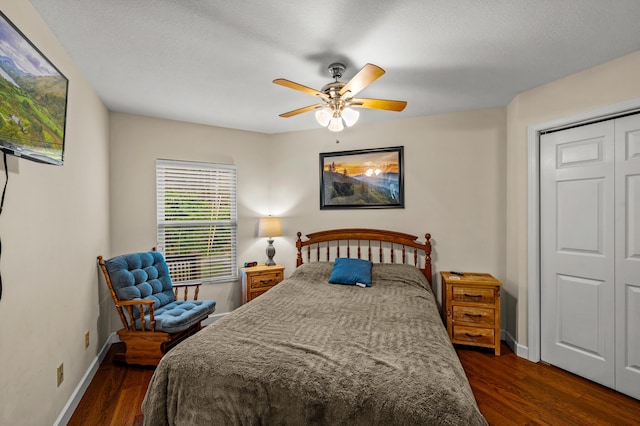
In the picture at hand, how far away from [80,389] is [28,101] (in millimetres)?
2122

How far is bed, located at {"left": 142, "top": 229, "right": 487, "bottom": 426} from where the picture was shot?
48.0 inches

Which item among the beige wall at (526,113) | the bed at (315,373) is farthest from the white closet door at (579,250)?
the bed at (315,373)

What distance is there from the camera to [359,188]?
380 cm

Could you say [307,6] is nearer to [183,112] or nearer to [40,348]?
[183,112]

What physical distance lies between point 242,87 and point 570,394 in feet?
→ 12.3

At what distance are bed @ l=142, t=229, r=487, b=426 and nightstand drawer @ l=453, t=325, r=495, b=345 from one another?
3.45 feet

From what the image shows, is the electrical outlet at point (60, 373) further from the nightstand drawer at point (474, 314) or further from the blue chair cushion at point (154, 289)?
the nightstand drawer at point (474, 314)

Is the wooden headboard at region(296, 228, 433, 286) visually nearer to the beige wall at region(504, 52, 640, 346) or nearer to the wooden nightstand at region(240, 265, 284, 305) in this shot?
the wooden nightstand at region(240, 265, 284, 305)

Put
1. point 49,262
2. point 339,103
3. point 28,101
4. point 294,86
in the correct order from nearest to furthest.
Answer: point 28,101 → point 49,262 → point 294,86 → point 339,103

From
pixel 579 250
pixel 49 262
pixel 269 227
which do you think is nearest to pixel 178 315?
pixel 49 262

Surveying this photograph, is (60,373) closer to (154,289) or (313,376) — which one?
(154,289)

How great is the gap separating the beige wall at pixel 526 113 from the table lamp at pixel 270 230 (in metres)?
2.71

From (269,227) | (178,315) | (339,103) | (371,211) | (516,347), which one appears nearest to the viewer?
(339,103)

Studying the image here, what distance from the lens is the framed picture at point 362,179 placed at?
12.0ft
